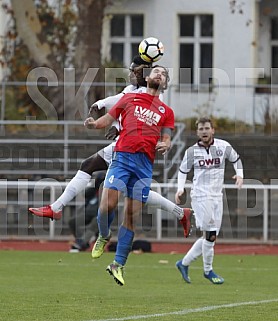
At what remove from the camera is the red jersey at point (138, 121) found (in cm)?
1216

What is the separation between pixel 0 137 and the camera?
25.8 m

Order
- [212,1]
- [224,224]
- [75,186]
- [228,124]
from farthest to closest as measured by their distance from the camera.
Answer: [212,1], [228,124], [224,224], [75,186]

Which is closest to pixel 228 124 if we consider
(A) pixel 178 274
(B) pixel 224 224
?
(B) pixel 224 224

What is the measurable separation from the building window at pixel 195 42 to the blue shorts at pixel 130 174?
20440mm

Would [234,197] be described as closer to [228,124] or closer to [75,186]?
[228,124]

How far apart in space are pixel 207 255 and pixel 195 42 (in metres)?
18.8

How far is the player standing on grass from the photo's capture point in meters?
12.2

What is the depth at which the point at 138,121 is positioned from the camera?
12156 mm

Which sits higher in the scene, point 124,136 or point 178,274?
point 124,136

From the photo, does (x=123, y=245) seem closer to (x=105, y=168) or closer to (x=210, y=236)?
(x=105, y=168)

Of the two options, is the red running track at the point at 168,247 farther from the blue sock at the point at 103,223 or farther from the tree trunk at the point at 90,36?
the blue sock at the point at 103,223

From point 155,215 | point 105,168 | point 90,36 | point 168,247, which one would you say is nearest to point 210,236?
point 105,168

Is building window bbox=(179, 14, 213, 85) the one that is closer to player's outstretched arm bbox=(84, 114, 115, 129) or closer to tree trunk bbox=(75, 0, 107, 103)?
tree trunk bbox=(75, 0, 107, 103)

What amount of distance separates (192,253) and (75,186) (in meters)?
2.67
